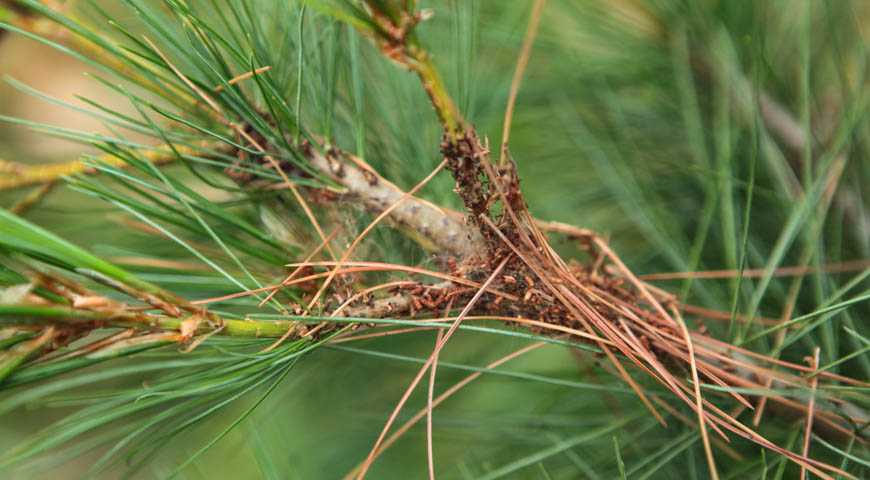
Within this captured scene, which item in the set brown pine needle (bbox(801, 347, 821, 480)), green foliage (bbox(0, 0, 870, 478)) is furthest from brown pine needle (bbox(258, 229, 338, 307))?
brown pine needle (bbox(801, 347, 821, 480))

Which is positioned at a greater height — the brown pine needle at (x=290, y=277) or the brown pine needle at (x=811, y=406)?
the brown pine needle at (x=290, y=277)

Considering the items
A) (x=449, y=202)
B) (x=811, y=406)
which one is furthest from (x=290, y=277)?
(x=811, y=406)

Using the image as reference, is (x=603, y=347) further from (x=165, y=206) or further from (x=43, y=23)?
(x=43, y=23)

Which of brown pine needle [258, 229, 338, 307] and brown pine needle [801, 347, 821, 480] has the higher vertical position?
brown pine needle [258, 229, 338, 307]

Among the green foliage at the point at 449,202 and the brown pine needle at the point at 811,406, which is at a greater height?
the green foliage at the point at 449,202

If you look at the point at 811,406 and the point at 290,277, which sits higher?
the point at 290,277

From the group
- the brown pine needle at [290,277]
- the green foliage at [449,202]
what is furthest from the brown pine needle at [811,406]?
the brown pine needle at [290,277]

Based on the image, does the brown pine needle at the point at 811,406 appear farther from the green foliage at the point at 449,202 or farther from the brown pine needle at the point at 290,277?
the brown pine needle at the point at 290,277

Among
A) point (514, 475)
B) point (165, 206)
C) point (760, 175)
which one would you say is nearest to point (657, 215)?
point (760, 175)

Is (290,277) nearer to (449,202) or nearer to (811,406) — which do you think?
(449,202)

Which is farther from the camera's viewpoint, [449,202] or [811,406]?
[449,202]

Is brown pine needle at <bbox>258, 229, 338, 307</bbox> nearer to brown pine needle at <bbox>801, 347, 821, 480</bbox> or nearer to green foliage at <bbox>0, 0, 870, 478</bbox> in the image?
green foliage at <bbox>0, 0, 870, 478</bbox>
